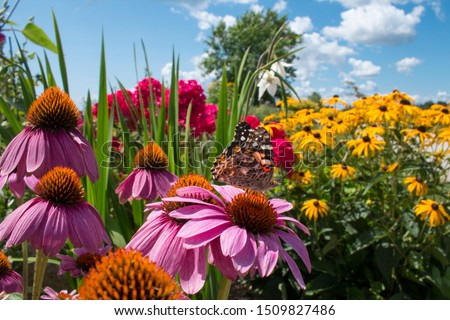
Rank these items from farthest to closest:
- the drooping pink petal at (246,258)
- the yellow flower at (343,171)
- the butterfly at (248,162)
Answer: the yellow flower at (343,171)
the butterfly at (248,162)
the drooping pink petal at (246,258)

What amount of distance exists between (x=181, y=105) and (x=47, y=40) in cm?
130

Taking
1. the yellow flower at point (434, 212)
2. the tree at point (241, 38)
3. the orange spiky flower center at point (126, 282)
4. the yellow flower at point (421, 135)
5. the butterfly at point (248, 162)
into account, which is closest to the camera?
the orange spiky flower center at point (126, 282)

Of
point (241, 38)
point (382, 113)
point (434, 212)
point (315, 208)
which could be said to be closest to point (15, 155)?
point (315, 208)

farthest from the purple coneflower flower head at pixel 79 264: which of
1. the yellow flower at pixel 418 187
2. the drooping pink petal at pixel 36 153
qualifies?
the yellow flower at pixel 418 187

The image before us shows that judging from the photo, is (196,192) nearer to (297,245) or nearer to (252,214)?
(252,214)

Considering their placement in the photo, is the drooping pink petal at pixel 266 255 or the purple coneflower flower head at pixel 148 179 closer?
the drooping pink petal at pixel 266 255

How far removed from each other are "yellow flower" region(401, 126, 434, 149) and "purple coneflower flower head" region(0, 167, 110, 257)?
87.4 inches

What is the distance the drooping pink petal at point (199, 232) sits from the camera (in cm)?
69

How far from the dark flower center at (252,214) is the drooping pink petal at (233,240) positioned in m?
0.03

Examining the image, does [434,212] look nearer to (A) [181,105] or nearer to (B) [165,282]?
(A) [181,105]

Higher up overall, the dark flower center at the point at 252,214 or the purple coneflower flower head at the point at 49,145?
the purple coneflower flower head at the point at 49,145

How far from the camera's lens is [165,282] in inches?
19.4

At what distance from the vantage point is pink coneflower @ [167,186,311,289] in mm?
700

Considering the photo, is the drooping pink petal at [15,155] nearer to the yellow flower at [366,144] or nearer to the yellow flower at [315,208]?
the yellow flower at [315,208]
